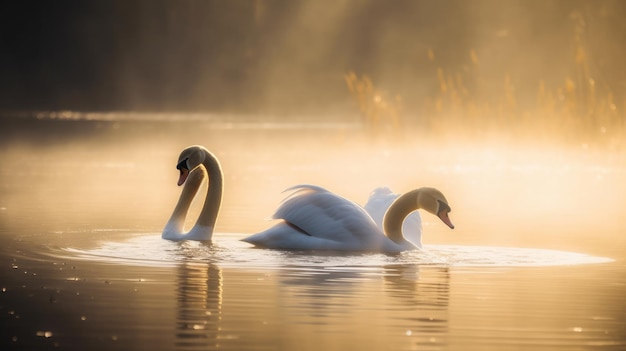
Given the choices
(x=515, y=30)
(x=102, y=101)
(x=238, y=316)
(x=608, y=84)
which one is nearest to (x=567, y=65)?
(x=515, y=30)

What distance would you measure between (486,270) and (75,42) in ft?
151

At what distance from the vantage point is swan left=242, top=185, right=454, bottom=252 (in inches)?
472

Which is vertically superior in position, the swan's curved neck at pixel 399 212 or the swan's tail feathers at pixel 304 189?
the swan's tail feathers at pixel 304 189

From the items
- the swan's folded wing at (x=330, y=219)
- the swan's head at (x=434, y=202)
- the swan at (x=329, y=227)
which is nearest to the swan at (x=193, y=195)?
the swan at (x=329, y=227)

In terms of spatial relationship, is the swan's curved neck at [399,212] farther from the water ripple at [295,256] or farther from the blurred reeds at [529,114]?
the blurred reeds at [529,114]

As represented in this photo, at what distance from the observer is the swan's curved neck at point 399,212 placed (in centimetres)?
1238

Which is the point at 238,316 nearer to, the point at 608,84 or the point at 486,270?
the point at 486,270

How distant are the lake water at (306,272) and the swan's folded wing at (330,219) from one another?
225 millimetres

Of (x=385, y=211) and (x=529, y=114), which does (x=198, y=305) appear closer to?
(x=385, y=211)

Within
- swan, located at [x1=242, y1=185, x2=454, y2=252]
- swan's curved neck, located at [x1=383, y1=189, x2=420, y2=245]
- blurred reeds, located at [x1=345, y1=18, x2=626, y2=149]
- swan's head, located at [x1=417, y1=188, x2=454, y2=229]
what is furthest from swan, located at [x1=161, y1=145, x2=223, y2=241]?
blurred reeds, located at [x1=345, y1=18, x2=626, y2=149]

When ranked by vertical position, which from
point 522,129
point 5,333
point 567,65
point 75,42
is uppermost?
point 75,42

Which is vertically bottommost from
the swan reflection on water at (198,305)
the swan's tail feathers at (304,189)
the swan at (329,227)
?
the swan reflection on water at (198,305)

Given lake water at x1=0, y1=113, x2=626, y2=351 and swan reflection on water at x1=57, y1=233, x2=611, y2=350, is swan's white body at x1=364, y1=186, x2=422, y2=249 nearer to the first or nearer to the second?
swan reflection on water at x1=57, y1=233, x2=611, y2=350

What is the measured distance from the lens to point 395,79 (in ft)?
155
